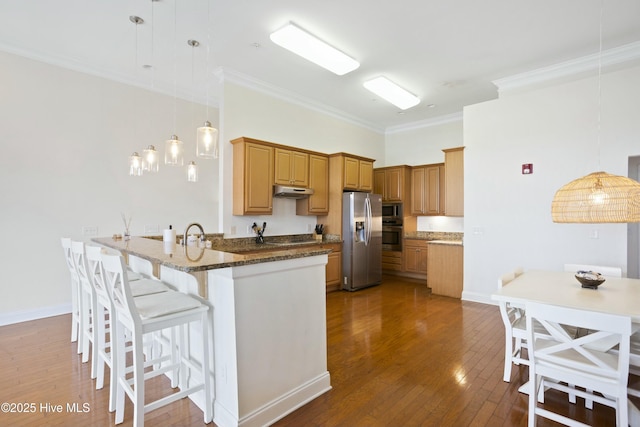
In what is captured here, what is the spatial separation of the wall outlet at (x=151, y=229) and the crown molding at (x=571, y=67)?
18.8ft

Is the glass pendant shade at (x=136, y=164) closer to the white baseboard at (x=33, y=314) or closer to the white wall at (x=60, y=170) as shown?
the white wall at (x=60, y=170)

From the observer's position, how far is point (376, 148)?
715 cm

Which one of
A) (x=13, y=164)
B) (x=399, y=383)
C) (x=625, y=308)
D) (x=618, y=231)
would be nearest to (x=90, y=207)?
(x=13, y=164)

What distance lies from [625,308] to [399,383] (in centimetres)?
156

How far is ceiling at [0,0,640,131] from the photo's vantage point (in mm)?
2975

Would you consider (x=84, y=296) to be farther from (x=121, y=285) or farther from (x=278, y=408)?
(x=278, y=408)

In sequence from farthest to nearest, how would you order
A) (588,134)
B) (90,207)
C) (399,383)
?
(90,207)
(588,134)
(399,383)

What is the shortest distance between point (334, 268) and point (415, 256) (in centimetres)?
202

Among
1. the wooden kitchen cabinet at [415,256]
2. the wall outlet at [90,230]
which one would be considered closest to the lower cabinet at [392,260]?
the wooden kitchen cabinet at [415,256]

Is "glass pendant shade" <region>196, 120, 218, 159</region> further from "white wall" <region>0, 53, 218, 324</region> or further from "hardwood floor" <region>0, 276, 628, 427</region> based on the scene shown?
"white wall" <region>0, 53, 218, 324</region>

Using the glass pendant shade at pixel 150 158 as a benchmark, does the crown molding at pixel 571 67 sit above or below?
above

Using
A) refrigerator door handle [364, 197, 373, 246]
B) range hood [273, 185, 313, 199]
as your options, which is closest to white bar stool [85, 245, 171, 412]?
range hood [273, 185, 313, 199]

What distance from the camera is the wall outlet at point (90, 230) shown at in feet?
13.5

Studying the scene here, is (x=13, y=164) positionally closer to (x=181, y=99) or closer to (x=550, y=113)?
(x=181, y=99)
